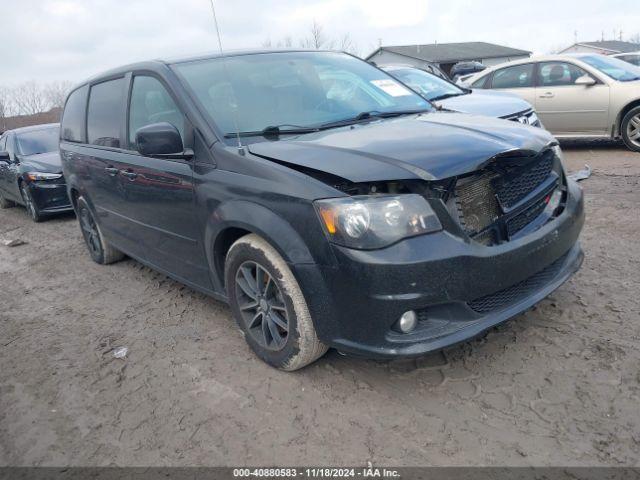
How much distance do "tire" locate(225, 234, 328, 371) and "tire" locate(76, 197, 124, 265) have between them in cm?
266

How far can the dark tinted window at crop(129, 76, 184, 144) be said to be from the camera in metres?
3.38

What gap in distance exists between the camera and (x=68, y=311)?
4426 mm

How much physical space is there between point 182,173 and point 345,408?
1715mm

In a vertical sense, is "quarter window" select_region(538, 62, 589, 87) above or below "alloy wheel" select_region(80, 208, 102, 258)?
above

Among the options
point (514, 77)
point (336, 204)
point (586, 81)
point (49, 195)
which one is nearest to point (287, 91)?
point (336, 204)

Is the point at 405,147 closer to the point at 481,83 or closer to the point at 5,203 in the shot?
the point at 481,83

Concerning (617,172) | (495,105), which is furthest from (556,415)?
(617,172)

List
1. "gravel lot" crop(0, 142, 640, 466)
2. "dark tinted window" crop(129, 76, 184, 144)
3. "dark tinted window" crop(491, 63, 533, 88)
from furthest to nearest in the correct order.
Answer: "dark tinted window" crop(491, 63, 533, 88)
"dark tinted window" crop(129, 76, 184, 144)
"gravel lot" crop(0, 142, 640, 466)

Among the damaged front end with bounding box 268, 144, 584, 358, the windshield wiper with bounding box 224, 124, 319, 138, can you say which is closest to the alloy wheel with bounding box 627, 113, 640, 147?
the damaged front end with bounding box 268, 144, 584, 358

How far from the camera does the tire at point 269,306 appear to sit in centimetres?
268

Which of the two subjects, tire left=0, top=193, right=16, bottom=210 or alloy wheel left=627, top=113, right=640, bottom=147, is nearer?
alloy wheel left=627, top=113, right=640, bottom=147

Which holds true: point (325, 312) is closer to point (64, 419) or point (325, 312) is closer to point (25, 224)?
point (64, 419)

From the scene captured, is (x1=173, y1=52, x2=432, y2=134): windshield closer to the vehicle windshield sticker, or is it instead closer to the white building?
the vehicle windshield sticker

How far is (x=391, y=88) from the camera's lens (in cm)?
400
